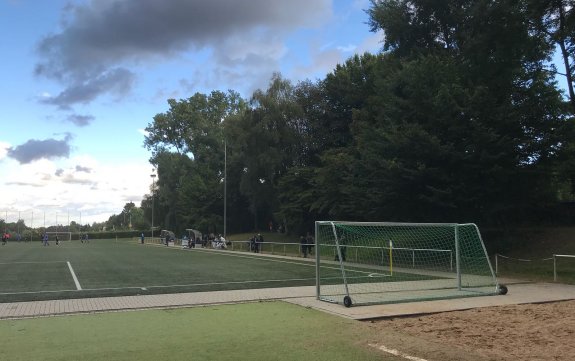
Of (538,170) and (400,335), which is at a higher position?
(538,170)

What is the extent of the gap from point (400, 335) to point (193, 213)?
224 ft

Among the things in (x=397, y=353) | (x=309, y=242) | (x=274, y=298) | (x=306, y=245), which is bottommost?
(x=274, y=298)

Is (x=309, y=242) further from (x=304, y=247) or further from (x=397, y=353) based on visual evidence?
(x=397, y=353)

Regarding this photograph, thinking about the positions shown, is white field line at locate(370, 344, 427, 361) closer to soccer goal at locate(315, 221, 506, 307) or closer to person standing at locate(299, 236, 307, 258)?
soccer goal at locate(315, 221, 506, 307)

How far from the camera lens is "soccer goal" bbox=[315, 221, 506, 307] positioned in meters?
12.5

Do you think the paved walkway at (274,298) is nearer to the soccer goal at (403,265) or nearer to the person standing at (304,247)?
the soccer goal at (403,265)

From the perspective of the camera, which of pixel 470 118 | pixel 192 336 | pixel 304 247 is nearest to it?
pixel 192 336

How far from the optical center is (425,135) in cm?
2278

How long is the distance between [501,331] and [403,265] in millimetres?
12594

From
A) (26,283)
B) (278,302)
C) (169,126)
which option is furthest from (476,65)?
(169,126)

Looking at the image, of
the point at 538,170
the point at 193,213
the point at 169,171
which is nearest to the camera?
the point at 538,170

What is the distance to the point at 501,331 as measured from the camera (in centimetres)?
841

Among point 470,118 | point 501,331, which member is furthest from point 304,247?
point 501,331

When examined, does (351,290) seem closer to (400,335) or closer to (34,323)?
(400,335)
